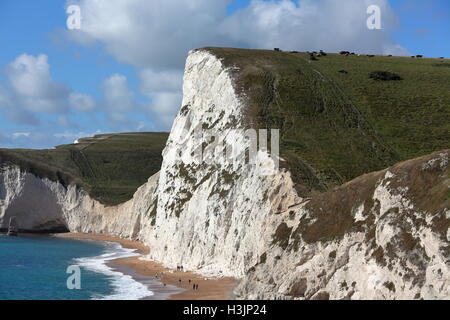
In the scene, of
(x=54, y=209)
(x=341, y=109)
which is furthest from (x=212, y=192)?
(x=54, y=209)

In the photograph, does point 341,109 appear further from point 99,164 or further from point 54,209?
point 99,164

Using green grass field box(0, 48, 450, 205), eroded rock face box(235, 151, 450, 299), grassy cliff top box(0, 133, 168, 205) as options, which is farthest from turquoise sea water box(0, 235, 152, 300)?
grassy cliff top box(0, 133, 168, 205)

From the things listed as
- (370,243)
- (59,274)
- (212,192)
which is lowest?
(59,274)

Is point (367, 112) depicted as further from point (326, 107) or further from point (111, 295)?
point (111, 295)
